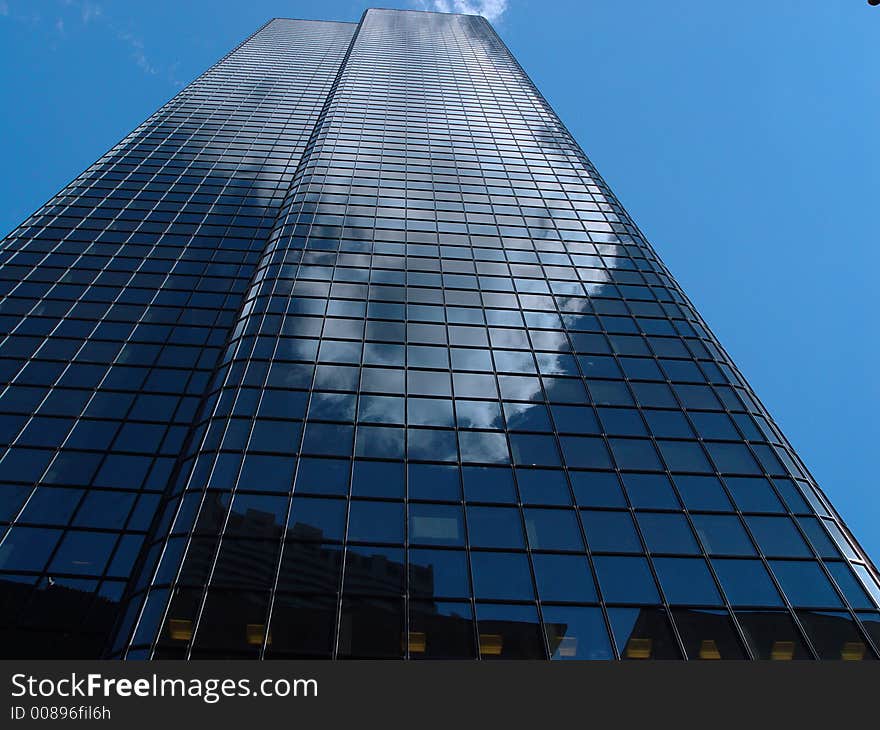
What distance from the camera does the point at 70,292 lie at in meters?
37.2

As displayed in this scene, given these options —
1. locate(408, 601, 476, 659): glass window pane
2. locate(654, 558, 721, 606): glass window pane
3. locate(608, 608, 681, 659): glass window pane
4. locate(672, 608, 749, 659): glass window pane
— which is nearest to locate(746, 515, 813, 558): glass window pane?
locate(654, 558, 721, 606): glass window pane

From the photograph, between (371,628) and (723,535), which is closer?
(371,628)

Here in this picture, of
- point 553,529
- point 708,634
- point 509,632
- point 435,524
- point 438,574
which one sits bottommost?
point 708,634

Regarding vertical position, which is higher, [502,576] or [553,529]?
[553,529]

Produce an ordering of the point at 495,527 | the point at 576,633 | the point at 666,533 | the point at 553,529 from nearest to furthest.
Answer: the point at 576,633 → the point at 495,527 → the point at 553,529 → the point at 666,533

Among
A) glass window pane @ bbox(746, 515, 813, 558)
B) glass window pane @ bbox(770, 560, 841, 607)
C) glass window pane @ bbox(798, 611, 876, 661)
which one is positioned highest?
glass window pane @ bbox(746, 515, 813, 558)

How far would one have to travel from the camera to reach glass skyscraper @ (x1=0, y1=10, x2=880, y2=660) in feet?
58.7

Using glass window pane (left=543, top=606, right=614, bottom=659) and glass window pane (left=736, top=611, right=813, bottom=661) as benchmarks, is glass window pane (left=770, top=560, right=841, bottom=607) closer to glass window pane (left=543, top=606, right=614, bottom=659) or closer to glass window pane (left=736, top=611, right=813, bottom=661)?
glass window pane (left=736, top=611, right=813, bottom=661)

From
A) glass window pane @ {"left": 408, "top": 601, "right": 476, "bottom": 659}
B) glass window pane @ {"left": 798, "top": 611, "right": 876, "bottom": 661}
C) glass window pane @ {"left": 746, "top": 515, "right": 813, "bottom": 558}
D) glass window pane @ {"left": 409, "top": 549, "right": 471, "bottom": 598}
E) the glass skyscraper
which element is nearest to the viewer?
glass window pane @ {"left": 408, "top": 601, "right": 476, "bottom": 659}

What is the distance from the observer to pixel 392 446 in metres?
23.1

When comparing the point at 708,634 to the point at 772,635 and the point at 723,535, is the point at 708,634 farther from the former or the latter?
the point at 723,535

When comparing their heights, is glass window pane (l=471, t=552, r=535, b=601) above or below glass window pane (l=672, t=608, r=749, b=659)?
above

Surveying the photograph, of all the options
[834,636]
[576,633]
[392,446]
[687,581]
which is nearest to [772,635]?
[834,636]

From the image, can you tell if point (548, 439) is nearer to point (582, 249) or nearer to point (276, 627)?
point (276, 627)
